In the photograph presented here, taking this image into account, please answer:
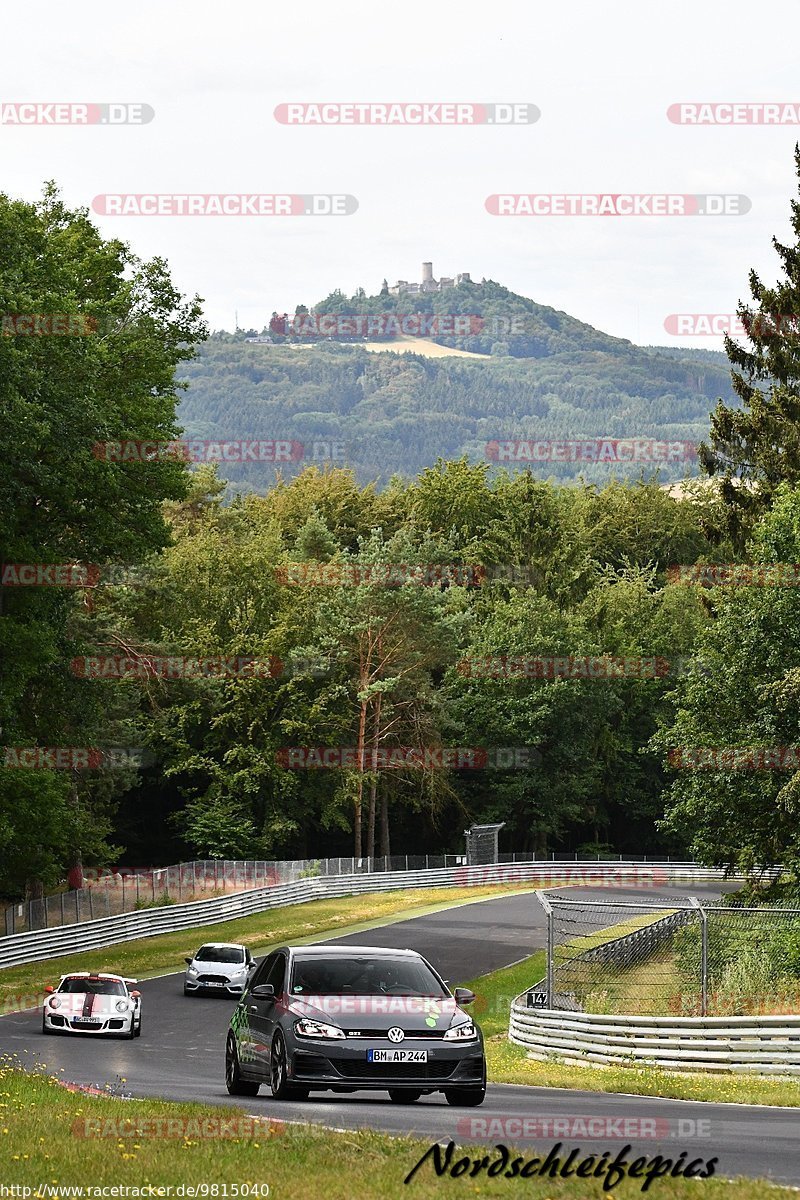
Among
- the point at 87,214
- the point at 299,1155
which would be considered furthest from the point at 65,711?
the point at 299,1155

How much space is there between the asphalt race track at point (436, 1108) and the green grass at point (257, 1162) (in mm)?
462

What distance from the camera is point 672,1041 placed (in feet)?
71.7

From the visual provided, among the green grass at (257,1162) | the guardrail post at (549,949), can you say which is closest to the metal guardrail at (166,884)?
the guardrail post at (549,949)

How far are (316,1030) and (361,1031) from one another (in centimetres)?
40

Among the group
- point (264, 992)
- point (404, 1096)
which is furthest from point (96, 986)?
point (404, 1096)

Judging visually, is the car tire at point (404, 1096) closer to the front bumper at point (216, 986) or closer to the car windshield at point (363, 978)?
the car windshield at point (363, 978)

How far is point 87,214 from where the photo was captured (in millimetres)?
47656

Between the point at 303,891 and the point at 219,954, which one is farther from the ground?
the point at 219,954

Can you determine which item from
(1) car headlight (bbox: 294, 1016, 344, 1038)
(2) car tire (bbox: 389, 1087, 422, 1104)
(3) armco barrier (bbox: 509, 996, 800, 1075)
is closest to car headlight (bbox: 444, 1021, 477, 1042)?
(2) car tire (bbox: 389, 1087, 422, 1104)

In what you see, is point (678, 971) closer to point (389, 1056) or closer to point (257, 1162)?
point (389, 1056)

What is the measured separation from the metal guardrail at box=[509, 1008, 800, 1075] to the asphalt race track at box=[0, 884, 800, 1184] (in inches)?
106

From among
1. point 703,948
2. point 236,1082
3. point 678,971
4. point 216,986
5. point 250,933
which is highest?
point 703,948

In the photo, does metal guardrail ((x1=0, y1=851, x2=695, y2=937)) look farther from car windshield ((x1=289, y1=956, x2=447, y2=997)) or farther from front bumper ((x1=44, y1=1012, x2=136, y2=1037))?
car windshield ((x1=289, y1=956, x2=447, y2=997))

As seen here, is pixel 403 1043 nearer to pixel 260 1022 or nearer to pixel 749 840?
pixel 260 1022
